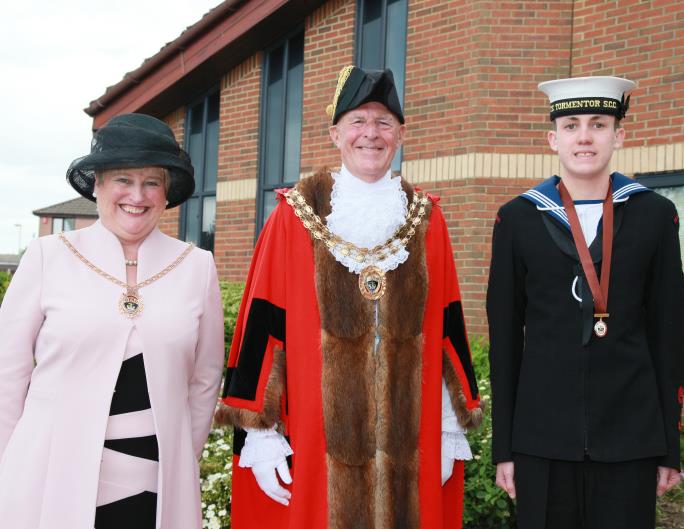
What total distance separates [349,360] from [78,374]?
102 centimetres

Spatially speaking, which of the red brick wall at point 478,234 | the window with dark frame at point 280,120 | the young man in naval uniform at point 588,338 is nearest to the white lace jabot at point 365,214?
the young man in naval uniform at point 588,338

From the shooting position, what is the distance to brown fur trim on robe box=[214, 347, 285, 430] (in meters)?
3.06

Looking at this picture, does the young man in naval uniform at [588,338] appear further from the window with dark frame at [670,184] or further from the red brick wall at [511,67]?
the red brick wall at [511,67]

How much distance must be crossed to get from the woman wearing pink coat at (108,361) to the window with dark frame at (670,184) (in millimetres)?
5365

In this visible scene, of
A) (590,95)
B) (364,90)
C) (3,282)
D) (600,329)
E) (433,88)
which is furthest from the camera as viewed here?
(3,282)

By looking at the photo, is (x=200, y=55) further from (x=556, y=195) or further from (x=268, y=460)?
(x=268, y=460)

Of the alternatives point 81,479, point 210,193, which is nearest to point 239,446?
point 81,479

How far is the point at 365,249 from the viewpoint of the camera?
3.23 m

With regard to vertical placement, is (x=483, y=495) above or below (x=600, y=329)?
below

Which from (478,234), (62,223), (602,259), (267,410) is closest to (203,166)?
(478,234)

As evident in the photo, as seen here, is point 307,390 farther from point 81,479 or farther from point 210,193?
point 210,193

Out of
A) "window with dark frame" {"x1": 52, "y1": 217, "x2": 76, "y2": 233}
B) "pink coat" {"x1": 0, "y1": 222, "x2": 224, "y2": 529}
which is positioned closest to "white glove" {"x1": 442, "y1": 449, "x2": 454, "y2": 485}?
"pink coat" {"x1": 0, "y1": 222, "x2": 224, "y2": 529}

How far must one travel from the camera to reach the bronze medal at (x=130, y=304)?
2865 millimetres

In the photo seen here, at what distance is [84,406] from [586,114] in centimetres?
217
